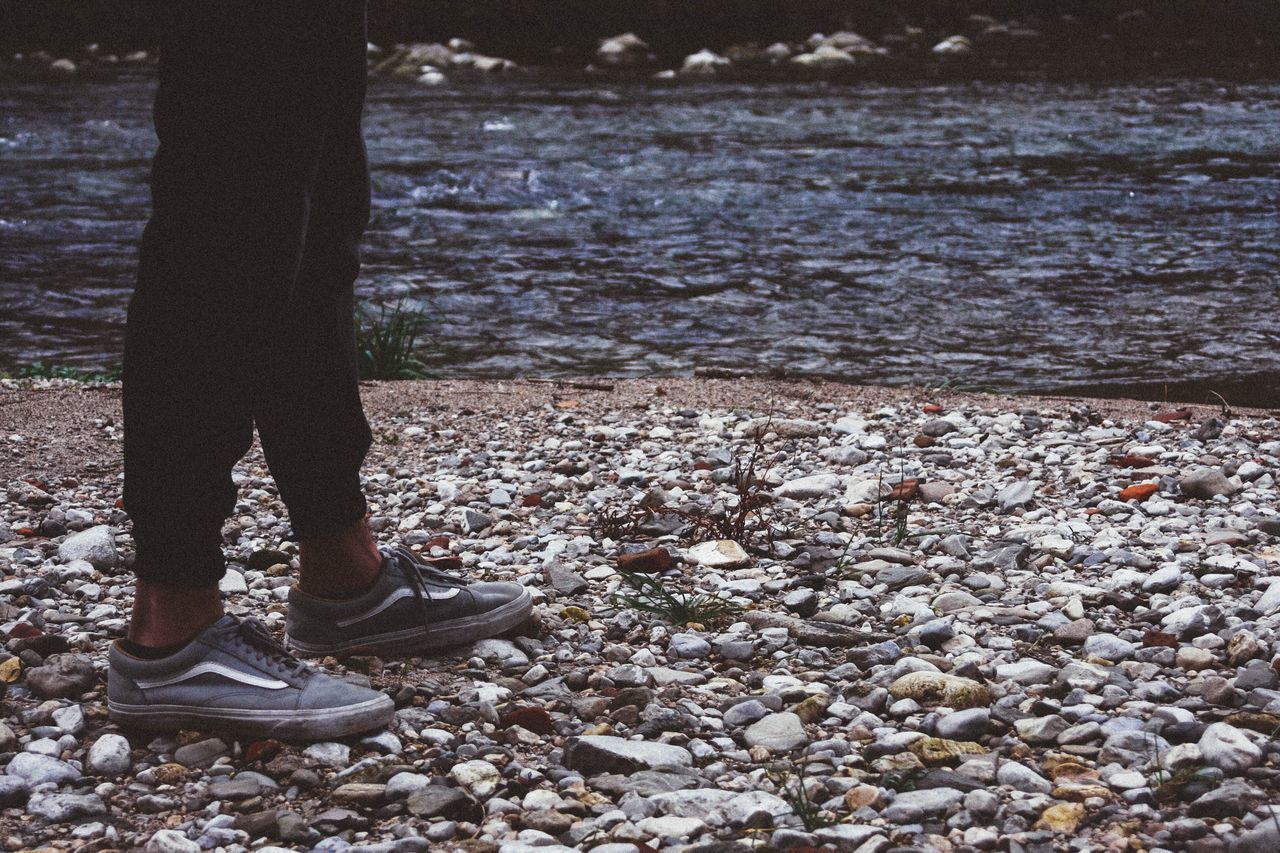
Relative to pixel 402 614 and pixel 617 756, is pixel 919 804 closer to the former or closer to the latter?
pixel 617 756

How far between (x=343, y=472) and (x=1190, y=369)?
16.4 feet

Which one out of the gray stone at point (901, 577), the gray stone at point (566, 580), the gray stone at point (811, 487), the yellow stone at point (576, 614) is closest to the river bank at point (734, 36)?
the gray stone at point (811, 487)

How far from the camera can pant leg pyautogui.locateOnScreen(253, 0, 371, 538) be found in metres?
2.37

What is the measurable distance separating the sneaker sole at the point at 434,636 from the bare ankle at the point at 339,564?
4.1 inches

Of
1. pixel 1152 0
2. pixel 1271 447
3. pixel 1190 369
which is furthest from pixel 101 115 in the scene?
pixel 1152 0

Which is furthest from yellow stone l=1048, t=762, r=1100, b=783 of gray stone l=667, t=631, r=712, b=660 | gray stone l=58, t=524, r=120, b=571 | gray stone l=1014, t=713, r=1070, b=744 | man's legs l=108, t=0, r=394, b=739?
gray stone l=58, t=524, r=120, b=571

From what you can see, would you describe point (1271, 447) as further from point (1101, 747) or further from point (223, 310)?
point (223, 310)

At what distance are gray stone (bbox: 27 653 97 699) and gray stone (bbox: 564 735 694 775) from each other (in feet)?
3.06

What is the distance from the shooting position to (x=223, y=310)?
2.11 m

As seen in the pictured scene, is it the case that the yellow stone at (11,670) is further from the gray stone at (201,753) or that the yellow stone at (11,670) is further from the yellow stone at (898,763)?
the yellow stone at (898,763)

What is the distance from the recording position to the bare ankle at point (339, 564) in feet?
8.20

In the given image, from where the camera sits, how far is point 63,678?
2.34 metres

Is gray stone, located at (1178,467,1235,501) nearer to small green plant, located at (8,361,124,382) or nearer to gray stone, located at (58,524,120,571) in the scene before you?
gray stone, located at (58,524,120,571)

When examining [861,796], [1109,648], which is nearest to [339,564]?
[861,796]
